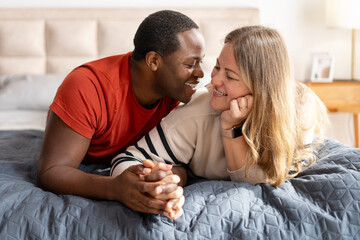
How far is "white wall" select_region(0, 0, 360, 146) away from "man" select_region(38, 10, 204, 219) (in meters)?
1.72

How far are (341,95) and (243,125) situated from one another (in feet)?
6.55

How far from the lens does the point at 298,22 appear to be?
329 cm

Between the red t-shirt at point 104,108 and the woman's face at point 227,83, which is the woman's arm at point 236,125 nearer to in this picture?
the woman's face at point 227,83

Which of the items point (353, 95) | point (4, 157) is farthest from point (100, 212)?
point (353, 95)

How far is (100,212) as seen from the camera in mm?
1113

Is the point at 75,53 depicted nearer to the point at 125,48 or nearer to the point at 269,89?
the point at 125,48

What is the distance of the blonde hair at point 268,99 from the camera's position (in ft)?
4.31

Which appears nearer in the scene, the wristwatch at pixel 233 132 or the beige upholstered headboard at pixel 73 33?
the wristwatch at pixel 233 132

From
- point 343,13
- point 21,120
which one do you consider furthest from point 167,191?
point 343,13

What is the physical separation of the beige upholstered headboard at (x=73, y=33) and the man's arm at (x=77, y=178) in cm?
176

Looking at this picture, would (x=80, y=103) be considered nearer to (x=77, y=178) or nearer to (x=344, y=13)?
(x=77, y=178)

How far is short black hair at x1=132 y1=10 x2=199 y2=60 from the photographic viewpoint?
1.53 m

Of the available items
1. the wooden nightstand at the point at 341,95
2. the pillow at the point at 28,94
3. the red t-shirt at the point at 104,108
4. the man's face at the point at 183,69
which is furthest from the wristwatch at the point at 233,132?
the wooden nightstand at the point at 341,95

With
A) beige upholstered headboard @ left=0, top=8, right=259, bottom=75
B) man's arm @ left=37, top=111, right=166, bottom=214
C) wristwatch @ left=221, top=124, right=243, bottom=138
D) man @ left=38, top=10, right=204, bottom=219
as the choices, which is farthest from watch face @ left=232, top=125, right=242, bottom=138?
A: beige upholstered headboard @ left=0, top=8, right=259, bottom=75
